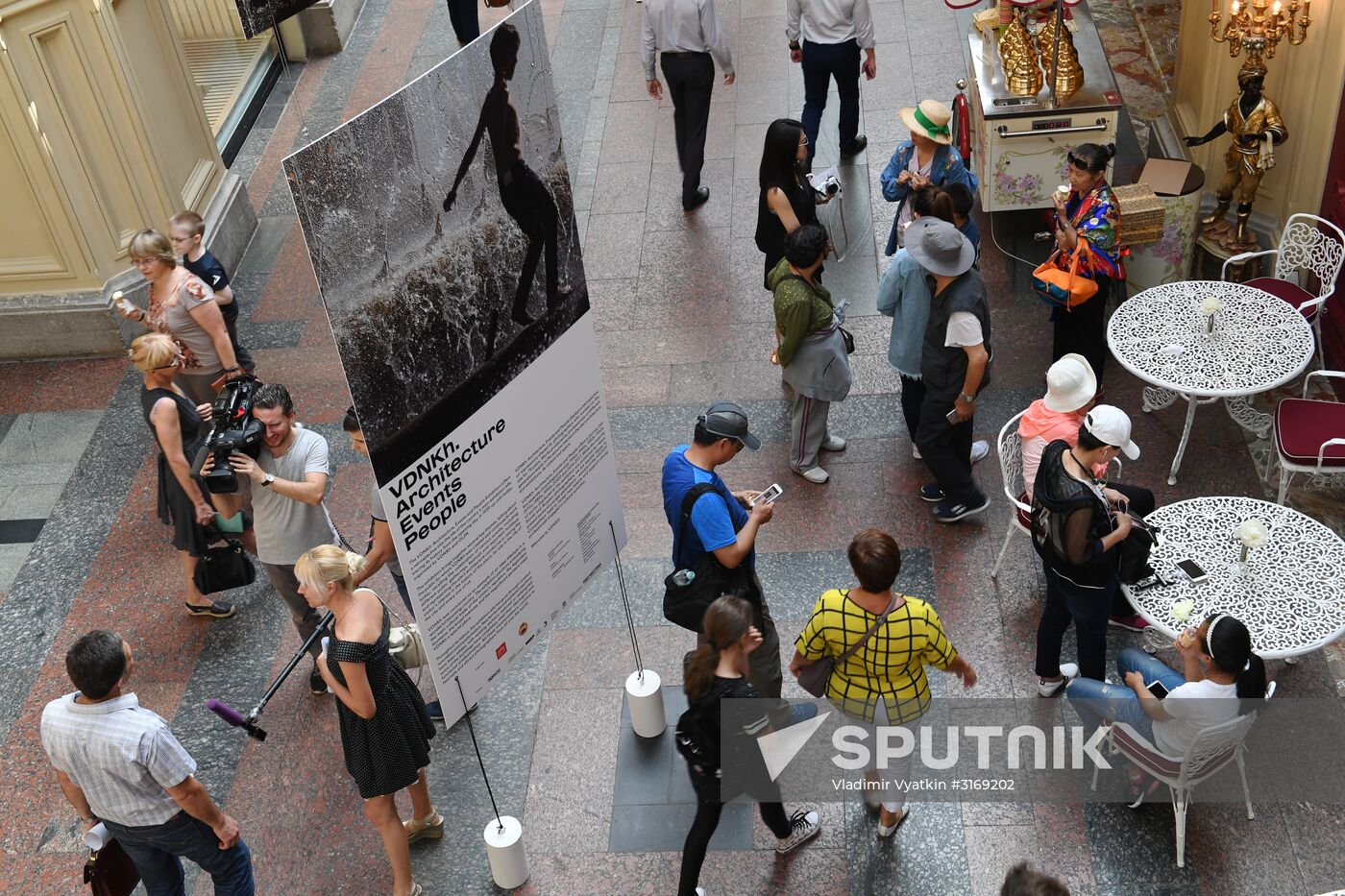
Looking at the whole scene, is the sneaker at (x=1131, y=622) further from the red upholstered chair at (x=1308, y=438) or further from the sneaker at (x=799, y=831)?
the sneaker at (x=799, y=831)

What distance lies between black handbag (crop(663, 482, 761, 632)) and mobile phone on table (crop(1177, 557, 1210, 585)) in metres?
1.83

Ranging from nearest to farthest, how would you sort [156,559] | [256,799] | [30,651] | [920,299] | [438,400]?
[438,400] → [256,799] → [920,299] → [30,651] → [156,559]

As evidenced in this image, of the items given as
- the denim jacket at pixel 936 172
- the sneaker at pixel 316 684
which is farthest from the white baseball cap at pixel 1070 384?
the sneaker at pixel 316 684

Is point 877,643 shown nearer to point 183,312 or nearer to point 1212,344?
point 1212,344

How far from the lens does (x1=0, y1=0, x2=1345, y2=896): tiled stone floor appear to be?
5215 millimetres

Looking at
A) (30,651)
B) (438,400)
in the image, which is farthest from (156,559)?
(438,400)

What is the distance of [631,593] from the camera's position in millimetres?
6504

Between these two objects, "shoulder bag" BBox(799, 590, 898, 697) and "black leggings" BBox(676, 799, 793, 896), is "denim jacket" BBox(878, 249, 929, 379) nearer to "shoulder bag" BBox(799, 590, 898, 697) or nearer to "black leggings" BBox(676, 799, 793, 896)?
"shoulder bag" BBox(799, 590, 898, 697)

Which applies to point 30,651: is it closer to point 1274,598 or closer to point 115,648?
point 115,648

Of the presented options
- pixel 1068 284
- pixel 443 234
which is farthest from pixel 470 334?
pixel 1068 284

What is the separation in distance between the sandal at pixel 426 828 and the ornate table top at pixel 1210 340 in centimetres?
397

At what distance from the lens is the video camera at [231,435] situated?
556 cm

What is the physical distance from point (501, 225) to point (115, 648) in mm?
2035

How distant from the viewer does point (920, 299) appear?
627 cm
